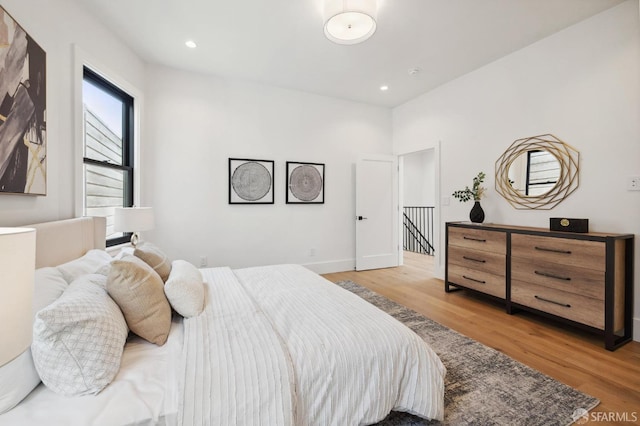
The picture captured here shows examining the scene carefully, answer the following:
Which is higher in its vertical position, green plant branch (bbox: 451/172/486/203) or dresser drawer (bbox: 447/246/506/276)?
green plant branch (bbox: 451/172/486/203)

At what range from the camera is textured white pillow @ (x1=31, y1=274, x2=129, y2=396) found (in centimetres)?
92

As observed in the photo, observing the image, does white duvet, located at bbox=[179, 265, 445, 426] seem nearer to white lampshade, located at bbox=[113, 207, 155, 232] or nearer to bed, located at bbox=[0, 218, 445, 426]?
bed, located at bbox=[0, 218, 445, 426]

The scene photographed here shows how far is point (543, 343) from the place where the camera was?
2279 mm

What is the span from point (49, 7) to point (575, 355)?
4600 millimetres

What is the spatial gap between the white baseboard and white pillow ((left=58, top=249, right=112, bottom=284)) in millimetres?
2813

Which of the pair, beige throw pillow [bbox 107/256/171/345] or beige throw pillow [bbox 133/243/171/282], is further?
beige throw pillow [bbox 133/243/171/282]

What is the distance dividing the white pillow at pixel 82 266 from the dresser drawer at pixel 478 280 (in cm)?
357

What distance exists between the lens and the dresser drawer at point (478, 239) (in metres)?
2.94

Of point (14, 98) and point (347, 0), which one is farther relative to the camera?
point (347, 0)

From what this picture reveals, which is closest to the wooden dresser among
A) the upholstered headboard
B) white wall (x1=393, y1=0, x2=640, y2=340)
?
white wall (x1=393, y1=0, x2=640, y2=340)

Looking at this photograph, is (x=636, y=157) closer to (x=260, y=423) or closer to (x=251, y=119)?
(x=260, y=423)

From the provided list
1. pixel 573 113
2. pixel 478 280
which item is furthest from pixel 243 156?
pixel 573 113

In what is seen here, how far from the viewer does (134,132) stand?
125 inches

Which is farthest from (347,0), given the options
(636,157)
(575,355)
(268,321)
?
(575,355)
